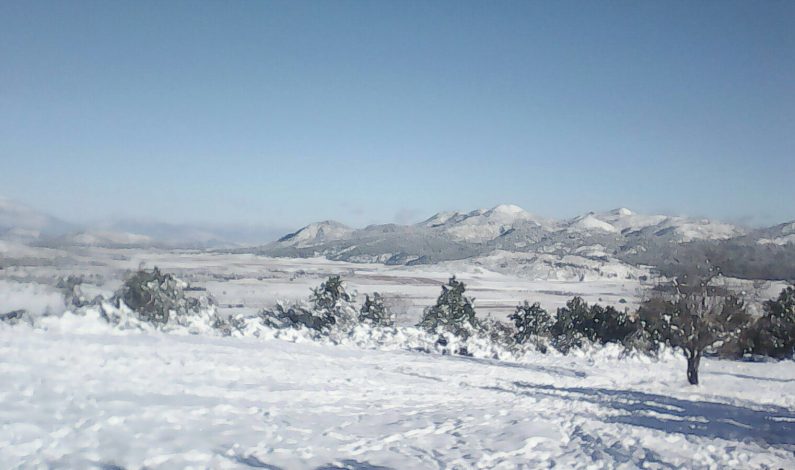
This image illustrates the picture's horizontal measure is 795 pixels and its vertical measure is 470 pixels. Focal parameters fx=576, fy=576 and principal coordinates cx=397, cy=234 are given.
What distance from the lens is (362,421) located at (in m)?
9.71

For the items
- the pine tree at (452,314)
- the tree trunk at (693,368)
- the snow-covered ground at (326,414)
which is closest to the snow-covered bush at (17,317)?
the snow-covered ground at (326,414)

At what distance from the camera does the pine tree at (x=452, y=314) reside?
103ft

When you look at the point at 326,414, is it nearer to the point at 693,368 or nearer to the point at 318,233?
the point at 693,368

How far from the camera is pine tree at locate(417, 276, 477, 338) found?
103 feet

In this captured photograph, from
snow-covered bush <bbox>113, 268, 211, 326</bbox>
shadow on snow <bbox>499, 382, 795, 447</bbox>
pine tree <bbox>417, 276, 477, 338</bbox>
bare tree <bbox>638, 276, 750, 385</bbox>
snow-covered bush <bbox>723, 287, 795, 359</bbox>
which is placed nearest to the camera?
shadow on snow <bbox>499, 382, 795, 447</bbox>

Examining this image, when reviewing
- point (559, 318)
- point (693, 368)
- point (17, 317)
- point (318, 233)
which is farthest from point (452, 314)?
point (318, 233)

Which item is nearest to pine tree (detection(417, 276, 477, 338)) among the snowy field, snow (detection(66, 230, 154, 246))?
the snowy field

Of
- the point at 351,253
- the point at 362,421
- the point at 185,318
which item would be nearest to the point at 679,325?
the point at 362,421

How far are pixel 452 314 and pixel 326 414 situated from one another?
22948mm

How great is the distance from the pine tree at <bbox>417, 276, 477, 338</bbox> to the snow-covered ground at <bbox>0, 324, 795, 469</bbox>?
13.0 metres

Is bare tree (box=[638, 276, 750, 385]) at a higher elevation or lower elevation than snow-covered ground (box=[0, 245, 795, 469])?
higher

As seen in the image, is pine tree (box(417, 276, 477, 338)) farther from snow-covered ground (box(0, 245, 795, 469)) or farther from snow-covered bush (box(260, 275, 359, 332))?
snow-covered ground (box(0, 245, 795, 469))

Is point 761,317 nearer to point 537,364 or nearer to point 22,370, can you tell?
point 537,364

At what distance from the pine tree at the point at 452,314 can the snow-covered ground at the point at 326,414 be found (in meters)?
13.0
